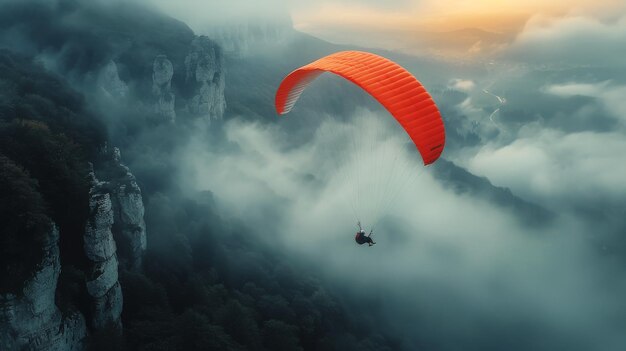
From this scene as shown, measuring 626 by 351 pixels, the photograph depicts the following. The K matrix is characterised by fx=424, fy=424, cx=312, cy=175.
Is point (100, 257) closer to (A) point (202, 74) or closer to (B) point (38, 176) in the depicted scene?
(B) point (38, 176)

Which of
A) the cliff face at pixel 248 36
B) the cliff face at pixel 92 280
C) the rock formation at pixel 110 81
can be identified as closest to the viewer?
the cliff face at pixel 92 280

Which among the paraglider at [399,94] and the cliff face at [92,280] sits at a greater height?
the paraglider at [399,94]

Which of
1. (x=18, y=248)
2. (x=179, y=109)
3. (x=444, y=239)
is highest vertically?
(x=18, y=248)

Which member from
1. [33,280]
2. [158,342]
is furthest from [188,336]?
[33,280]

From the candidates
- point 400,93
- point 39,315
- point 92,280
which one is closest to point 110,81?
point 92,280

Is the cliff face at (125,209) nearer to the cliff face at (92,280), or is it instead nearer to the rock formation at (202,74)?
the cliff face at (92,280)

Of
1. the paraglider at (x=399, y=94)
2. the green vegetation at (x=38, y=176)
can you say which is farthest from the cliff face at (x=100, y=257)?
the paraglider at (x=399, y=94)

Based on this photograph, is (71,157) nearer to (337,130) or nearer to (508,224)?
(337,130)

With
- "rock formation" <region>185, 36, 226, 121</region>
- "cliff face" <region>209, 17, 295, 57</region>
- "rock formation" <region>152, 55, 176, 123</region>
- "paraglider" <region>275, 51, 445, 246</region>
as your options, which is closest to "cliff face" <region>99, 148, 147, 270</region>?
"paraglider" <region>275, 51, 445, 246</region>
